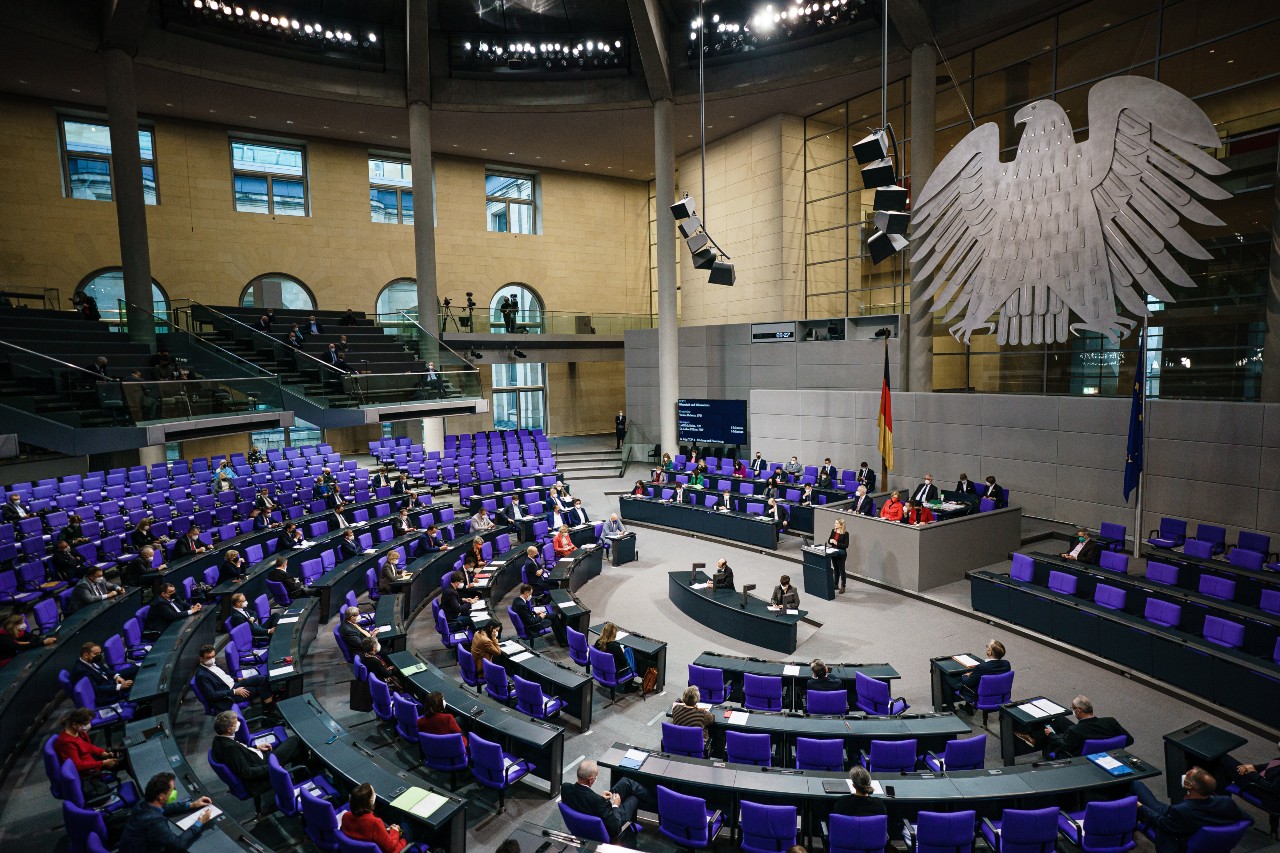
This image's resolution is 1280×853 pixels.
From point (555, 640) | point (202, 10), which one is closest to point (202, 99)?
point (202, 10)

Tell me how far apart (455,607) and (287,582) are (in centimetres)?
281

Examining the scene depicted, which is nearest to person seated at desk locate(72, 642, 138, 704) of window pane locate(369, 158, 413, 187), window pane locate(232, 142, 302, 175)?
window pane locate(232, 142, 302, 175)

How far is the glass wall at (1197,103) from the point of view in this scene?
1509 cm

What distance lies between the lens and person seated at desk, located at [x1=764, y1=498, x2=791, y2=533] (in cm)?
1503

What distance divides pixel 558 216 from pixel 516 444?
489 inches

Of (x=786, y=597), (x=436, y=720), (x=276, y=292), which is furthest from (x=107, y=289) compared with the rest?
(x=786, y=597)

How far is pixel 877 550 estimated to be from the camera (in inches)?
508

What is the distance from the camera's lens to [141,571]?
33.5 ft

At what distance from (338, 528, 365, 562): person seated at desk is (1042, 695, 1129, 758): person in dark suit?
10.8 meters

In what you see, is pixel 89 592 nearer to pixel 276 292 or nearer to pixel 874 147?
pixel 874 147

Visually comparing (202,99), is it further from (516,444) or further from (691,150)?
(691,150)

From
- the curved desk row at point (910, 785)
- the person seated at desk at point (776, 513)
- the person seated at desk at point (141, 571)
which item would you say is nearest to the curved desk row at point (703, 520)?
the person seated at desk at point (776, 513)

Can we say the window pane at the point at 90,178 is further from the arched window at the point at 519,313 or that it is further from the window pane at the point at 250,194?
the arched window at the point at 519,313

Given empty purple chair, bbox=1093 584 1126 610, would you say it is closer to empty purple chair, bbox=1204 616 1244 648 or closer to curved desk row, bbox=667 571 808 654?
empty purple chair, bbox=1204 616 1244 648
